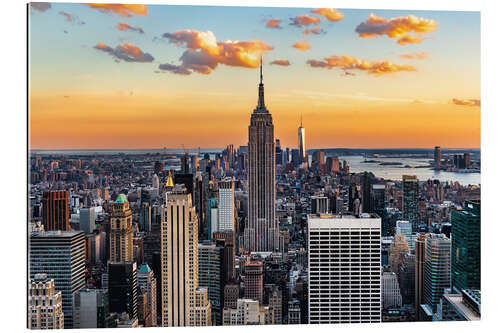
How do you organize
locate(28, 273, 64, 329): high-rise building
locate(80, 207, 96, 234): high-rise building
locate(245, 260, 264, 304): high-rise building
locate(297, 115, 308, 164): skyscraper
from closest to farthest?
locate(28, 273, 64, 329): high-rise building
locate(245, 260, 264, 304): high-rise building
locate(297, 115, 308, 164): skyscraper
locate(80, 207, 96, 234): high-rise building

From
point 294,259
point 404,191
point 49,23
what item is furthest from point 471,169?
point 49,23

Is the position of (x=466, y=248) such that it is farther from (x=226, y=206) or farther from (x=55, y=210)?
(x=55, y=210)

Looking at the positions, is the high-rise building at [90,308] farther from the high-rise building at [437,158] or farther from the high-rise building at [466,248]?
the high-rise building at [437,158]

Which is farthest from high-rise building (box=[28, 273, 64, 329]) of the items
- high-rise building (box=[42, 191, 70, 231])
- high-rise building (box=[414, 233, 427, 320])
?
high-rise building (box=[414, 233, 427, 320])

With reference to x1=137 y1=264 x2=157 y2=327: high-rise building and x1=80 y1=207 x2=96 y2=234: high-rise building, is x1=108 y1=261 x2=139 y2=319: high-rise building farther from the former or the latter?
x1=80 y1=207 x2=96 y2=234: high-rise building

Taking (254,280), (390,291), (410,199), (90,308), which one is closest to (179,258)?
(254,280)

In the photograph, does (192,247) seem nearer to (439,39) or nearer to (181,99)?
(181,99)
